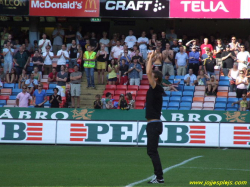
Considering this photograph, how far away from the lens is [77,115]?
1988 cm

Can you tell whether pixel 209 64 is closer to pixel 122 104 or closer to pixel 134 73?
pixel 134 73

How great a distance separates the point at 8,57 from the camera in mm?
24359

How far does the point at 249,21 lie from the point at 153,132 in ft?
70.7

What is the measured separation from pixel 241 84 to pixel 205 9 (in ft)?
16.4

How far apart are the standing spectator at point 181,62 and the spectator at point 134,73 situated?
202 centimetres

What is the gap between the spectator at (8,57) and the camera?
2425 cm

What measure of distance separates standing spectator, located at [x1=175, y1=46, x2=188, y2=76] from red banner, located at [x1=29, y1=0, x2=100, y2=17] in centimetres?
504

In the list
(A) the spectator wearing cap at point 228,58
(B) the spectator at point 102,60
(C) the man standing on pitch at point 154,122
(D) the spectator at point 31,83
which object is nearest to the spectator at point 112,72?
(B) the spectator at point 102,60

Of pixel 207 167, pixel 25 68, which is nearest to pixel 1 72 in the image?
pixel 25 68

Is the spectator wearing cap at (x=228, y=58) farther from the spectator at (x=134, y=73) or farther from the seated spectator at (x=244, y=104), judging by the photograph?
the spectator at (x=134, y=73)

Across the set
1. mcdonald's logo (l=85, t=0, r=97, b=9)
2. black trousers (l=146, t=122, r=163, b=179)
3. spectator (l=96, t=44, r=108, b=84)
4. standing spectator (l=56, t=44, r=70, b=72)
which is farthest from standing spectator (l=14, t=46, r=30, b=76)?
black trousers (l=146, t=122, r=163, b=179)

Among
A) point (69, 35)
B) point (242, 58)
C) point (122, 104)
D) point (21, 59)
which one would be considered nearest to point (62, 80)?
point (21, 59)

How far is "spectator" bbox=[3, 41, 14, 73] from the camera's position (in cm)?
2425

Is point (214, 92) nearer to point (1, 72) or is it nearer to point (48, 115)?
point (48, 115)
